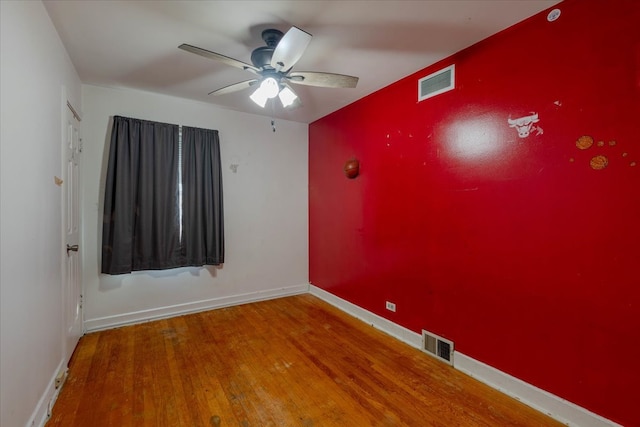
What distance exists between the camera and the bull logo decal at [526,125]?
188 centimetres

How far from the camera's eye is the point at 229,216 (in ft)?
12.3

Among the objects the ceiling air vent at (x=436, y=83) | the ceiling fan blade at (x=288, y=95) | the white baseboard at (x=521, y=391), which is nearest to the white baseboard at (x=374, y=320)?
the white baseboard at (x=521, y=391)

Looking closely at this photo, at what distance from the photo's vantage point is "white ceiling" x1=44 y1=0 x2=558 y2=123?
1786 millimetres

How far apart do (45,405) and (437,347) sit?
9.00ft

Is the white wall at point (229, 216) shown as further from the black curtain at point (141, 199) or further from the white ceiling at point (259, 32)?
the white ceiling at point (259, 32)

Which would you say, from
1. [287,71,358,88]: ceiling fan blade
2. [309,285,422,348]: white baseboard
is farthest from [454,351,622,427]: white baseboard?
[287,71,358,88]: ceiling fan blade

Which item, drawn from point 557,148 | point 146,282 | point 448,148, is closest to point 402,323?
point 448,148

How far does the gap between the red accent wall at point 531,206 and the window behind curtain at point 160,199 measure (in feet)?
6.62

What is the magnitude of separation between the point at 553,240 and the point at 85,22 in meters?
3.34

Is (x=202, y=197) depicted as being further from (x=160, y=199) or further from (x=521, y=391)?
(x=521, y=391)

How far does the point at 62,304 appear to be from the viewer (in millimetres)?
2156

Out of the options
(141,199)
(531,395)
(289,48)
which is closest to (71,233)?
(141,199)

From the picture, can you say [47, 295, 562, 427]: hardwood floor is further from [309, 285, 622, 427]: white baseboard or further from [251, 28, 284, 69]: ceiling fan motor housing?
[251, 28, 284, 69]: ceiling fan motor housing

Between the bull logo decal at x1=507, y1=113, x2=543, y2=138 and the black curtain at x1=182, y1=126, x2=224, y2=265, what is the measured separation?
9.84ft
